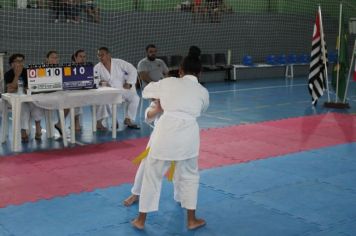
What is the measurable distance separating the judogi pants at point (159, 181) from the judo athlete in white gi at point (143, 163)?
293 mm

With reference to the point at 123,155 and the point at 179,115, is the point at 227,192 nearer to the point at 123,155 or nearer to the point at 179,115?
the point at 179,115

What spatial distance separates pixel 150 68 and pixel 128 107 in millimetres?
1023

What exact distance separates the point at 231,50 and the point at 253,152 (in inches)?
395

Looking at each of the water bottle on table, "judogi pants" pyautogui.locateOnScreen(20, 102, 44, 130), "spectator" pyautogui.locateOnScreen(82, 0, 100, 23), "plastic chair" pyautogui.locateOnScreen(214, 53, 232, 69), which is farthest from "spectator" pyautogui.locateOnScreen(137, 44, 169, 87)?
"plastic chair" pyautogui.locateOnScreen(214, 53, 232, 69)

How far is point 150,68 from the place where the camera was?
930 centimetres

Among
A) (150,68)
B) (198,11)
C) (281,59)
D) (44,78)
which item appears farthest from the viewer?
(281,59)

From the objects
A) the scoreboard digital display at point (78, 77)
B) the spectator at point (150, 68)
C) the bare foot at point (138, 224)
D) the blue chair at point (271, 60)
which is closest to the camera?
the bare foot at point (138, 224)

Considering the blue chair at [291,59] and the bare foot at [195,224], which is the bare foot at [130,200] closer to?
Result: the bare foot at [195,224]

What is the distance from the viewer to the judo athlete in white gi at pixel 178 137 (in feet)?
13.0

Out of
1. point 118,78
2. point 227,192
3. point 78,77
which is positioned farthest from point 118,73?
point 227,192

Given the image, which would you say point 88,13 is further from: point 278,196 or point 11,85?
point 278,196

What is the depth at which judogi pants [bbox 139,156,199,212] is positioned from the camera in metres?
4.08

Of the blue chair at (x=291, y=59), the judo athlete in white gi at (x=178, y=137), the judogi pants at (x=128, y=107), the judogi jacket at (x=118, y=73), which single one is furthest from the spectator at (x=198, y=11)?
the judo athlete in white gi at (x=178, y=137)

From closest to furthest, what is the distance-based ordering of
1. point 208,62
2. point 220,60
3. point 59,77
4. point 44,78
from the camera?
point 44,78
point 59,77
point 208,62
point 220,60
